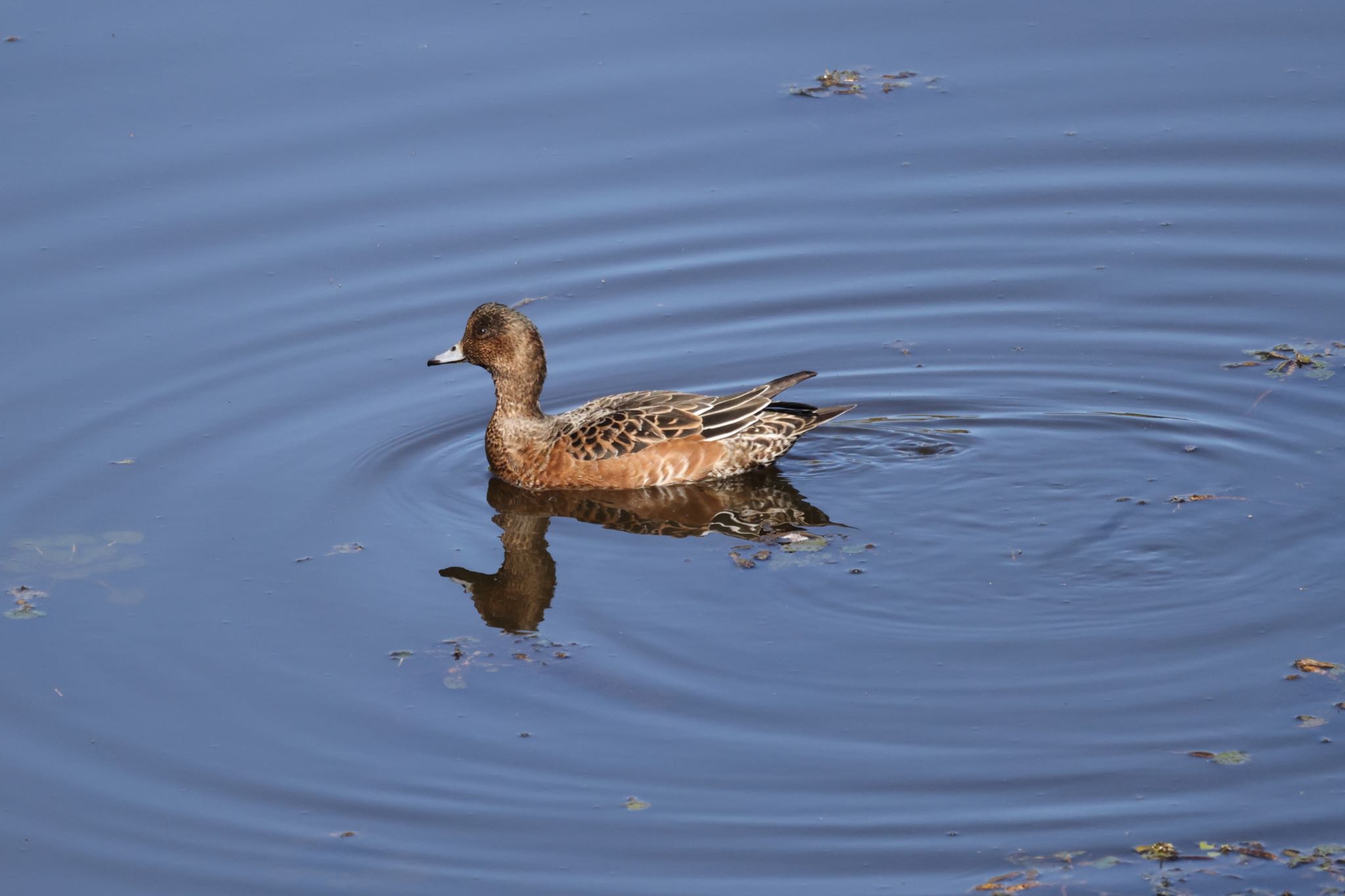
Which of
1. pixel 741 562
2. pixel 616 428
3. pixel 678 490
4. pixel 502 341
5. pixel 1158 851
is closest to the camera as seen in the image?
pixel 1158 851

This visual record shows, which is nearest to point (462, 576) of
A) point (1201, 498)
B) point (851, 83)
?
point (1201, 498)

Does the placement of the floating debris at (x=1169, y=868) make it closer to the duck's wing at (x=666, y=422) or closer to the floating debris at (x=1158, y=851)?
the floating debris at (x=1158, y=851)

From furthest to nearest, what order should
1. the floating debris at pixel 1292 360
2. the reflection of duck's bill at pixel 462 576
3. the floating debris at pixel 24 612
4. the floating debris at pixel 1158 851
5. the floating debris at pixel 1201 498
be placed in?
the floating debris at pixel 1292 360 < the floating debris at pixel 1201 498 < the reflection of duck's bill at pixel 462 576 < the floating debris at pixel 24 612 < the floating debris at pixel 1158 851

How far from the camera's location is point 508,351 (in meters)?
10.7

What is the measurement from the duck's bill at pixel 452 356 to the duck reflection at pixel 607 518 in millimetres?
827

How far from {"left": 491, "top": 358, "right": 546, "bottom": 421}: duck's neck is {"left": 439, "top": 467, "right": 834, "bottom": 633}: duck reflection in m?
0.44

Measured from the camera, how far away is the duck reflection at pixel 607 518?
29.5 ft

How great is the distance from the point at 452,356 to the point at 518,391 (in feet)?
1.61

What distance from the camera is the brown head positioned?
34.9ft

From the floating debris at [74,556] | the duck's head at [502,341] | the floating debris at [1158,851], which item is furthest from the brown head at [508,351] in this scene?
the floating debris at [1158,851]

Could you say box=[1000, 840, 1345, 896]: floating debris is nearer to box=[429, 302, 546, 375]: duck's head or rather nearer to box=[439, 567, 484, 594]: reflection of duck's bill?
box=[439, 567, 484, 594]: reflection of duck's bill

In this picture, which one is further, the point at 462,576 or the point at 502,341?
the point at 502,341

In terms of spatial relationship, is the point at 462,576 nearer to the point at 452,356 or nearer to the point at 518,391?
the point at 518,391

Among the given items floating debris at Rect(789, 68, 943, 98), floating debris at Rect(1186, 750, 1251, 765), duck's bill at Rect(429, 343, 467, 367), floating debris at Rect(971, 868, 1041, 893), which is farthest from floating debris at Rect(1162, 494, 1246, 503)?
floating debris at Rect(789, 68, 943, 98)
